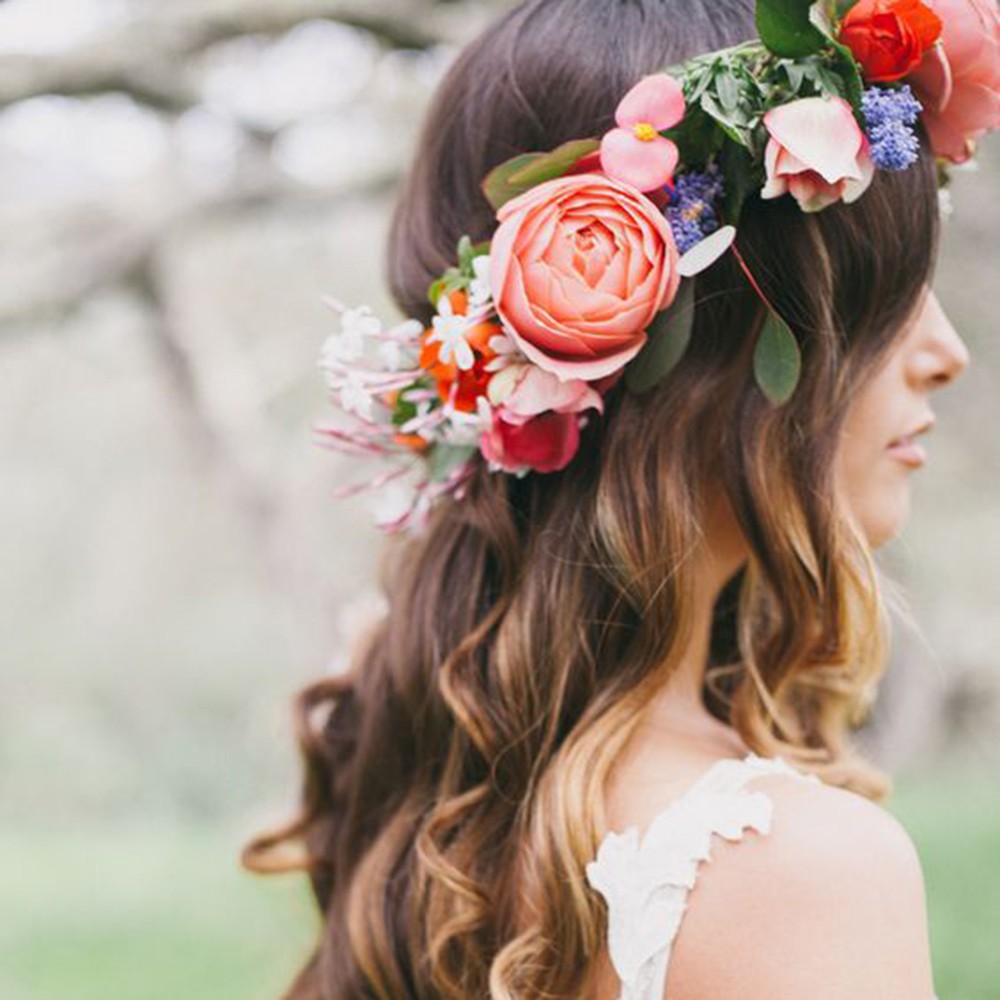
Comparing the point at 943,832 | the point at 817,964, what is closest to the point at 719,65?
the point at 817,964

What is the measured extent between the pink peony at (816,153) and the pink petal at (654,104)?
0.10m

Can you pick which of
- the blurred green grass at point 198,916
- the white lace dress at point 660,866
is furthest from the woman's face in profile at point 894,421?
the blurred green grass at point 198,916

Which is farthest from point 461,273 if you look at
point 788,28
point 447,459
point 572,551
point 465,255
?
point 788,28

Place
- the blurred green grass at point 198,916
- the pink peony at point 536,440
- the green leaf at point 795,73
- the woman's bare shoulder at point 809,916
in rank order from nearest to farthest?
the woman's bare shoulder at point 809,916 → the green leaf at point 795,73 → the pink peony at point 536,440 → the blurred green grass at point 198,916

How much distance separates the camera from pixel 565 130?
177 cm

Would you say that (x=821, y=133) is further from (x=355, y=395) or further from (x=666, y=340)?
(x=355, y=395)

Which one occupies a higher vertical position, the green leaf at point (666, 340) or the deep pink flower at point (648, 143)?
the deep pink flower at point (648, 143)

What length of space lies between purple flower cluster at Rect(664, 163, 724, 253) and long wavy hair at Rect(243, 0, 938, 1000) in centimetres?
5

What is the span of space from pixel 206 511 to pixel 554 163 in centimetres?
1047

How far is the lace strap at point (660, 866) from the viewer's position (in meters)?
1.58

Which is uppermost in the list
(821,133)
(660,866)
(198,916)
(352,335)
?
(821,133)

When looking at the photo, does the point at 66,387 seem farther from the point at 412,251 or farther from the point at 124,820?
the point at 412,251

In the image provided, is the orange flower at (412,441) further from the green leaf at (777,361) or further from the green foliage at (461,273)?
the green leaf at (777,361)

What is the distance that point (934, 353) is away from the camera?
1854 millimetres
